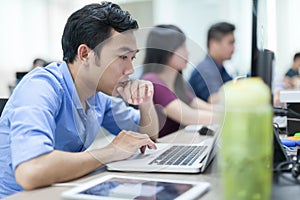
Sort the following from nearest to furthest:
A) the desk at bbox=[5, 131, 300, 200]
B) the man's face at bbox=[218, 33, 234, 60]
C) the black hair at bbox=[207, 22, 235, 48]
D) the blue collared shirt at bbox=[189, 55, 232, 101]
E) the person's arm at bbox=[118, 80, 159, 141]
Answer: the desk at bbox=[5, 131, 300, 200], the blue collared shirt at bbox=[189, 55, 232, 101], the person's arm at bbox=[118, 80, 159, 141], the man's face at bbox=[218, 33, 234, 60], the black hair at bbox=[207, 22, 235, 48]

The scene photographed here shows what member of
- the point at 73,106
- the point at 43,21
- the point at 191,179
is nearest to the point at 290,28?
the point at 43,21

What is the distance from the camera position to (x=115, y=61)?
94 cm

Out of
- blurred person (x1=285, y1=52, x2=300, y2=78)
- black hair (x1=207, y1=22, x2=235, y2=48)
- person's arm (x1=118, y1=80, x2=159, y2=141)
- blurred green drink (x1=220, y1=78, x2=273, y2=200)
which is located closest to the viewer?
blurred green drink (x1=220, y1=78, x2=273, y2=200)

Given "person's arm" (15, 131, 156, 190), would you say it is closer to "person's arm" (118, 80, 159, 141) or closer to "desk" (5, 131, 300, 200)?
"desk" (5, 131, 300, 200)

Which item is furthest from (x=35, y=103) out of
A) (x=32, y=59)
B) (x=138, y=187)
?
(x=32, y=59)

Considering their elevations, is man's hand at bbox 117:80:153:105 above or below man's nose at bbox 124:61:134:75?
below

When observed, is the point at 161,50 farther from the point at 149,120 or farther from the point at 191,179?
the point at 191,179

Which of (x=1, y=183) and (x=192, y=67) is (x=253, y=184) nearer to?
(x=192, y=67)

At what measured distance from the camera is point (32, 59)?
398cm

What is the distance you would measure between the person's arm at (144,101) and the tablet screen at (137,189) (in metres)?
0.40

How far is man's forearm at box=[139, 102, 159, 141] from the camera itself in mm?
1229

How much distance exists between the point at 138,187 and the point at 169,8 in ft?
12.8

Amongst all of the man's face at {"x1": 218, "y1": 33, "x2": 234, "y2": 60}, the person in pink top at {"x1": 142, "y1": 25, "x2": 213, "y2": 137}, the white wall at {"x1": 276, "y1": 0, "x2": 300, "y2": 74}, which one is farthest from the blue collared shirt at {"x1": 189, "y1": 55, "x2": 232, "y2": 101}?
the white wall at {"x1": 276, "y1": 0, "x2": 300, "y2": 74}

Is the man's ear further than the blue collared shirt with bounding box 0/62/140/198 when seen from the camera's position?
Yes
